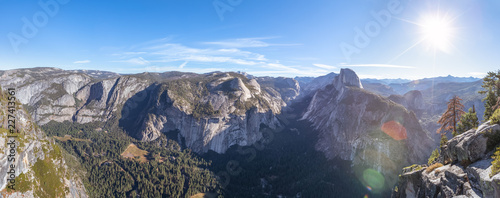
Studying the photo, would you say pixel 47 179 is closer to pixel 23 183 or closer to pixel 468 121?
pixel 23 183

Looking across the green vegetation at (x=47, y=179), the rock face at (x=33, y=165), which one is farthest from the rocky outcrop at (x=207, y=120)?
the green vegetation at (x=47, y=179)

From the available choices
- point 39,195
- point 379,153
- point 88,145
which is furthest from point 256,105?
point 39,195

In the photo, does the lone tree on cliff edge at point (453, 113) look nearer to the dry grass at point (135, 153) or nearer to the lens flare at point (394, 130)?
the lens flare at point (394, 130)

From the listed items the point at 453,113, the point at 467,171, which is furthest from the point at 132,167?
the point at 453,113

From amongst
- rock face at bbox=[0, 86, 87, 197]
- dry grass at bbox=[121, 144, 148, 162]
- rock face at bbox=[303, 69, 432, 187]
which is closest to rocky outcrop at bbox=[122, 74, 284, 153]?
dry grass at bbox=[121, 144, 148, 162]

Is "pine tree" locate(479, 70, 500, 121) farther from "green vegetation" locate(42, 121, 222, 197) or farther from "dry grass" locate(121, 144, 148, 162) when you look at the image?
"dry grass" locate(121, 144, 148, 162)

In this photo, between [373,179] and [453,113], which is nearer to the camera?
[453,113]

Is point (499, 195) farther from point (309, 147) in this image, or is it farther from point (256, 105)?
point (256, 105)
